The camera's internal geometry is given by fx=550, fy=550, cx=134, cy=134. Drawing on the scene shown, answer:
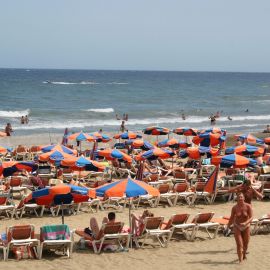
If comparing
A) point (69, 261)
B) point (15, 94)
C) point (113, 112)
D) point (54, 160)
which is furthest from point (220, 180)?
point (15, 94)

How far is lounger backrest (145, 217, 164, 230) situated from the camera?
10.1 metres

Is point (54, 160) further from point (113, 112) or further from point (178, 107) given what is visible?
point (178, 107)

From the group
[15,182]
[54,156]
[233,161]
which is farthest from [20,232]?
[233,161]

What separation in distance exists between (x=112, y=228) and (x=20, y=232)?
162 cm

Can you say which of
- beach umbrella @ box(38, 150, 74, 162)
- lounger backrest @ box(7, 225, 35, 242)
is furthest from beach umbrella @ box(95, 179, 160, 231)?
beach umbrella @ box(38, 150, 74, 162)

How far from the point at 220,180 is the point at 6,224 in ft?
22.4

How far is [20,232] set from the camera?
9.21 m

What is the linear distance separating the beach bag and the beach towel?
1.05 ft

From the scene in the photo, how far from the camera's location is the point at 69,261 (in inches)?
364

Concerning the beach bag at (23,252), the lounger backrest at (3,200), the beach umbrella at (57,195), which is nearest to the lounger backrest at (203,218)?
the beach umbrella at (57,195)

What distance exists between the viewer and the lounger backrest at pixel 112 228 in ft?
31.8

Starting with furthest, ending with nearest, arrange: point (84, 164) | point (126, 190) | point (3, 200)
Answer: point (84, 164)
point (3, 200)
point (126, 190)

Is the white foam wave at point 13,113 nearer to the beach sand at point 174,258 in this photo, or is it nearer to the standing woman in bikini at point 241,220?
the beach sand at point 174,258

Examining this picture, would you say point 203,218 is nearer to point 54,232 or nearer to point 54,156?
point 54,232
